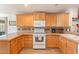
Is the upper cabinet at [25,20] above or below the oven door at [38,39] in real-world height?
above

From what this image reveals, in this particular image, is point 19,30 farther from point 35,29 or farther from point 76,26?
point 76,26

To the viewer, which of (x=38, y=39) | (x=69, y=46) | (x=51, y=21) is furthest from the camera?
(x=51, y=21)

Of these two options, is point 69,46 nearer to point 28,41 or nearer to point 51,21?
point 28,41

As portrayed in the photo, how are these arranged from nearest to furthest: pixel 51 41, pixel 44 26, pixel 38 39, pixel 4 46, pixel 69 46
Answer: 1. pixel 4 46
2. pixel 69 46
3. pixel 38 39
4. pixel 51 41
5. pixel 44 26

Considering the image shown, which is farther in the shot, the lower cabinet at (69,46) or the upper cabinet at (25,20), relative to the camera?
the upper cabinet at (25,20)

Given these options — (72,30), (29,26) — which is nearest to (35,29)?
(29,26)

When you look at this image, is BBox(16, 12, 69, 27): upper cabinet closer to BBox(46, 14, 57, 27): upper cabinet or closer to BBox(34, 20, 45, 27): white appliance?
BBox(46, 14, 57, 27): upper cabinet

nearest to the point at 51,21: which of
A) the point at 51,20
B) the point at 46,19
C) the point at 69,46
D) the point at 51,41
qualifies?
the point at 51,20

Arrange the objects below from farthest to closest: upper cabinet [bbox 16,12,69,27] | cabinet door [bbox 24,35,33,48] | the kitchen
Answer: upper cabinet [bbox 16,12,69,27]
cabinet door [bbox 24,35,33,48]
the kitchen

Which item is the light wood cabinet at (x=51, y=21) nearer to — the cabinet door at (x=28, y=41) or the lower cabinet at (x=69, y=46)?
the cabinet door at (x=28, y=41)

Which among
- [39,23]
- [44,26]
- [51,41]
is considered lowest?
[51,41]

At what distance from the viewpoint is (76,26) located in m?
8.48

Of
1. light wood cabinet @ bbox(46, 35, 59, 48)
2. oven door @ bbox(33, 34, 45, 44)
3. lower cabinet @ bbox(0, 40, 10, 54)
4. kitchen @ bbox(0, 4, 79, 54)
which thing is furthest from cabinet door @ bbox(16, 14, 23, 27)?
lower cabinet @ bbox(0, 40, 10, 54)

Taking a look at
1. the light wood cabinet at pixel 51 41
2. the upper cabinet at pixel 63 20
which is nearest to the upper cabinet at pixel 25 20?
the light wood cabinet at pixel 51 41
